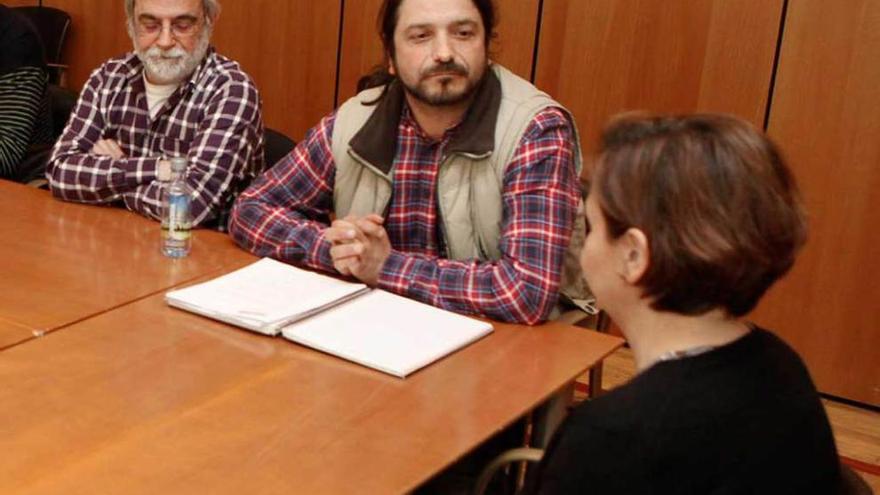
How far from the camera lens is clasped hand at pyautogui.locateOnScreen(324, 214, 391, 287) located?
2229 millimetres

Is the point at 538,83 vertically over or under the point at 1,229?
over

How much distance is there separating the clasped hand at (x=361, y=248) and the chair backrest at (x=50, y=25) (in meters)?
3.67

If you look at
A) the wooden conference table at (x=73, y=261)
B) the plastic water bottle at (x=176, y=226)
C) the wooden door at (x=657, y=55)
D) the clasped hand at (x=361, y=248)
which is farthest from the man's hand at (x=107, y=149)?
the wooden door at (x=657, y=55)

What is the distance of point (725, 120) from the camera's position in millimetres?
1303

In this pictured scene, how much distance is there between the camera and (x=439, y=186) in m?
2.44

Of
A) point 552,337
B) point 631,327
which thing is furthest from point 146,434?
point 552,337

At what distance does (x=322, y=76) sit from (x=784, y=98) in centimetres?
210

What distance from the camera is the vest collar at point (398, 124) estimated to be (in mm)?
2373

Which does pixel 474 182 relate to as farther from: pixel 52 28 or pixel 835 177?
pixel 52 28

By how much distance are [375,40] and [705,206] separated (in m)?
3.44

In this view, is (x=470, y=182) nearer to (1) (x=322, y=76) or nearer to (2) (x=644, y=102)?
(2) (x=644, y=102)

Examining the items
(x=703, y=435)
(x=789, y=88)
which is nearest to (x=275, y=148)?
(x=789, y=88)

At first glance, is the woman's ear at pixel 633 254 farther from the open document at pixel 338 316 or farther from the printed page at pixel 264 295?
the printed page at pixel 264 295

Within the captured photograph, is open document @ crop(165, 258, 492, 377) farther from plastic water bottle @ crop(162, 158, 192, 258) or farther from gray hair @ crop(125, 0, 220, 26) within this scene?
gray hair @ crop(125, 0, 220, 26)
